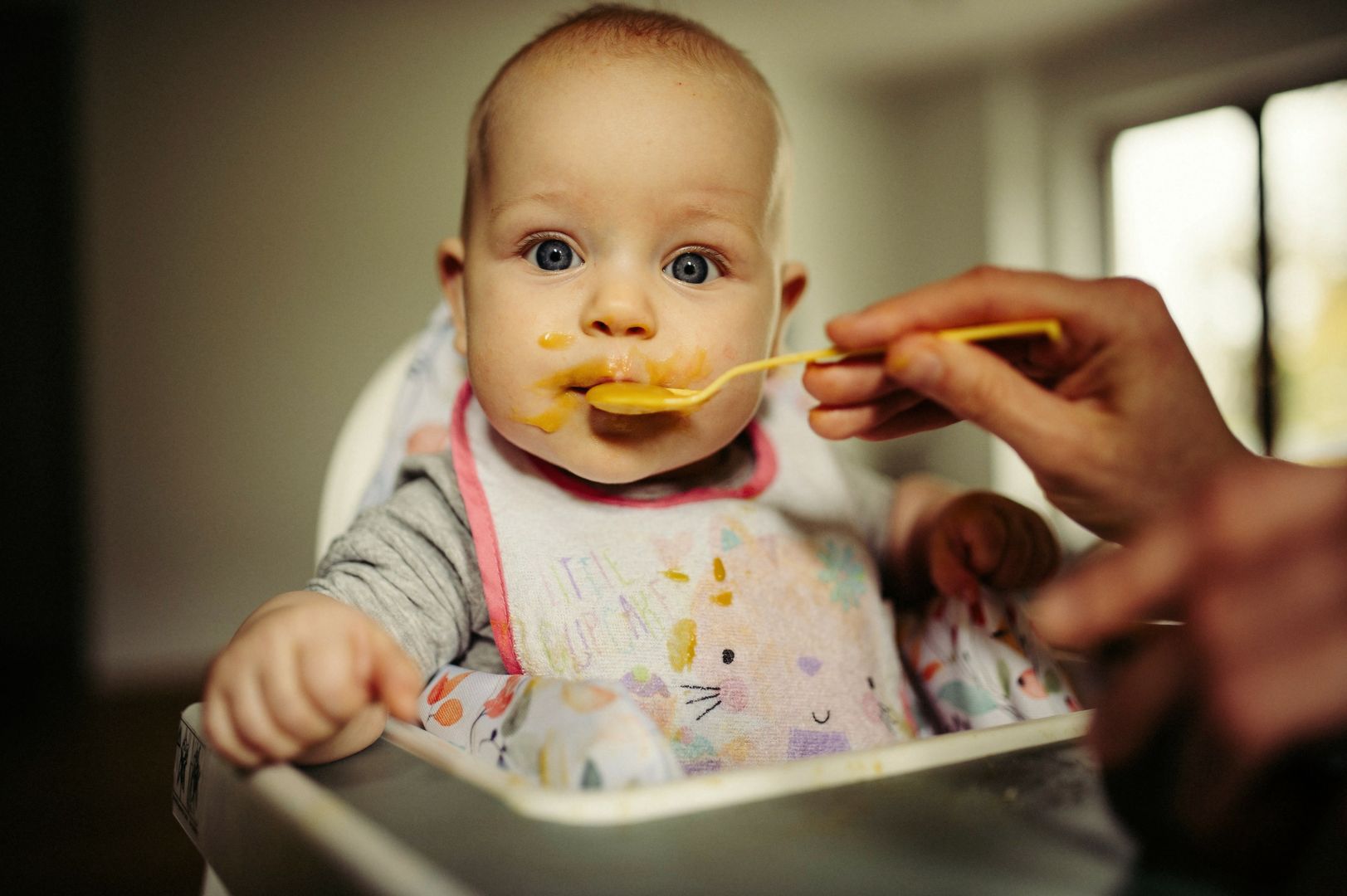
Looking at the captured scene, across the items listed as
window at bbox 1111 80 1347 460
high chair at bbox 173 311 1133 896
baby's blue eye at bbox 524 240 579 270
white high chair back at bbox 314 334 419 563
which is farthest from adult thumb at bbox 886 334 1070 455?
window at bbox 1111 80 1347 460

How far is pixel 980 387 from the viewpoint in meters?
0.55

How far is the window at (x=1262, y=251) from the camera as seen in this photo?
4164mm

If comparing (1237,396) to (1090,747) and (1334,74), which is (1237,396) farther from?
(1090,747)

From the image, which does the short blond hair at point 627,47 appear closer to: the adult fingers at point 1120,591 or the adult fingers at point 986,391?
the adult fingers at point 986,391

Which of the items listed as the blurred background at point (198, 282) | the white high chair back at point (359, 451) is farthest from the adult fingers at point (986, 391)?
the blurred background at point (198, 282)

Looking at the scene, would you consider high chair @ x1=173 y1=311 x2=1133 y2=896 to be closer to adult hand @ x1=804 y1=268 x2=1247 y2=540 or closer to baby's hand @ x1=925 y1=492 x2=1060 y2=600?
adult hand @ x1=804 y1=268 x2=1247 y2=540

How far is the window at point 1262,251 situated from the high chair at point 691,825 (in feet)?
13.9

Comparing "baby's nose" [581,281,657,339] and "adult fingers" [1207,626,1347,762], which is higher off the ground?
"baby's nose" [581,281,657,339]

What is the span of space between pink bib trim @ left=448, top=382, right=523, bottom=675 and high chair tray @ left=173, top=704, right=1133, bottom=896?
191mm

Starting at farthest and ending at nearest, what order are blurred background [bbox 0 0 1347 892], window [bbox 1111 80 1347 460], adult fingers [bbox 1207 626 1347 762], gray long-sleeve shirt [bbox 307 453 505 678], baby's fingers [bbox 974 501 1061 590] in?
window [bbox 1111 80 1347 460]
blurred background [bbox 0 0 1347 892]
baby's fingers [bbox 974 501 1061 590]
gray long-sleeve shirt [bbox 307 453 505 678]
adult fingers [bbox 1207 626 1347 762]

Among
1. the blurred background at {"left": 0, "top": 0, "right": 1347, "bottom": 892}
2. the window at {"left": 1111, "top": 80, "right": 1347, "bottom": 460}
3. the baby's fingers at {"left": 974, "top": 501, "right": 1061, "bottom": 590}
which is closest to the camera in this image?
the baby's fingers at {"left": 974, "top": 501, "right": 1061, "bottom": 590}

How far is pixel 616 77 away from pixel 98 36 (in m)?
3.03

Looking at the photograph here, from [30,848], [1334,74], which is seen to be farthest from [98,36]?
[1334,74]

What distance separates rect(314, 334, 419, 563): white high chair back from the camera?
0.97m
